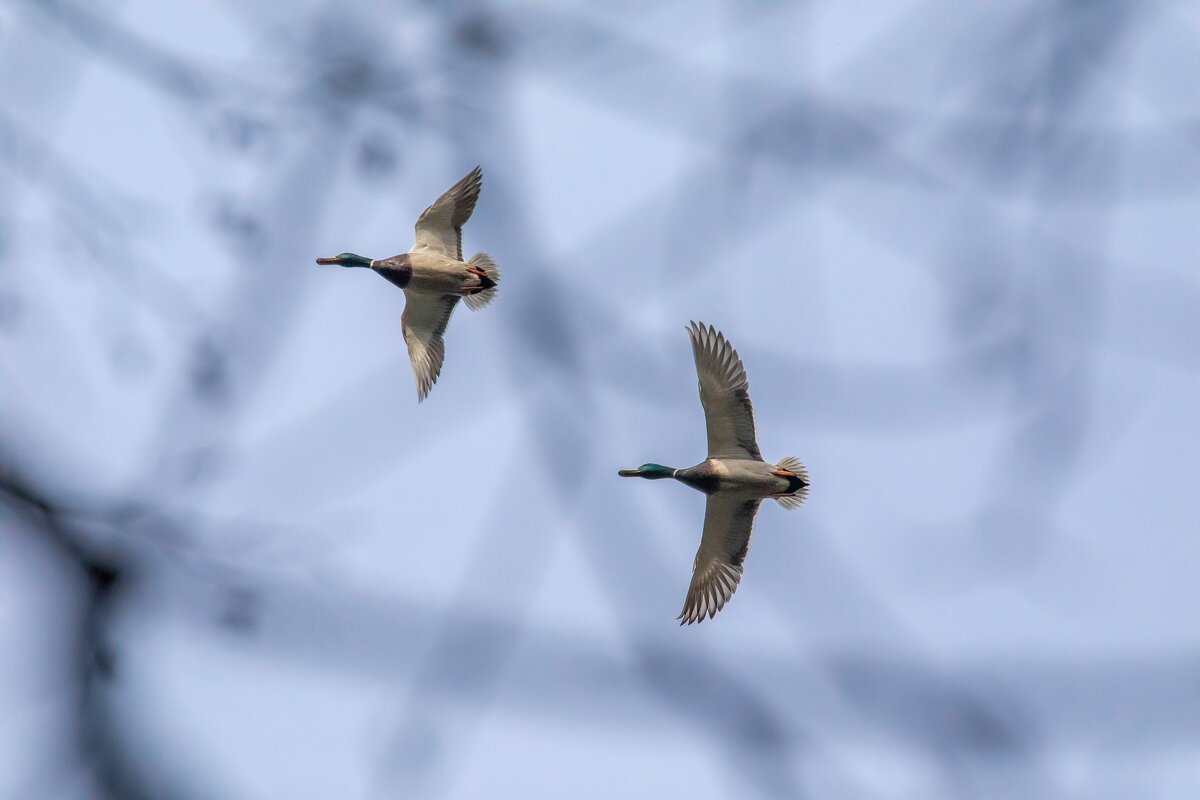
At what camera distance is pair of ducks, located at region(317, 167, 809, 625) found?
42.8 feet

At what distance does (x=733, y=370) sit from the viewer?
13.0 m

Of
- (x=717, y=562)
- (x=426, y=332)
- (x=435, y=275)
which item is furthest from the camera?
(x=426, y=332)

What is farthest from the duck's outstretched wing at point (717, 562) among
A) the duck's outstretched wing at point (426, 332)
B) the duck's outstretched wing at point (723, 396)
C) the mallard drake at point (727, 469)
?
the duck's outstretched wing at point (426, 332)

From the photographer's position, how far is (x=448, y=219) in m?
15.1

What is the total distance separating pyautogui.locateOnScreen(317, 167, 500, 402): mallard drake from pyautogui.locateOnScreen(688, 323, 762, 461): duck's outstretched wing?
3.30m

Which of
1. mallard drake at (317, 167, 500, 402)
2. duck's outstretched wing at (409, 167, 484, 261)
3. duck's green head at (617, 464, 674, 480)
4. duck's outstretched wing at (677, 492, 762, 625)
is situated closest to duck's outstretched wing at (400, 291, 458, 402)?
mallard drake at (317, 167, 500, 402)

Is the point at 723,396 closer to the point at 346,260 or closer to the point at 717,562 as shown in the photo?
the point at 717,562

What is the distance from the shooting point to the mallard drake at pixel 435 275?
14.9 metres

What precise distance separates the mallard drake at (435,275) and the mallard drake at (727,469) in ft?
10.8

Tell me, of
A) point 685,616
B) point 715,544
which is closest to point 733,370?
point 715,544

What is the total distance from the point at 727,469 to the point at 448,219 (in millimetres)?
4882

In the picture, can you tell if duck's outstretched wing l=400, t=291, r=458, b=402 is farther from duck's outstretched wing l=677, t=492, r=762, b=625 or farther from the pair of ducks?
duck's outstretched wing l=677, t=492, r=762, b=625

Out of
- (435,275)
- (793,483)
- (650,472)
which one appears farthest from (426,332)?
(793,483)

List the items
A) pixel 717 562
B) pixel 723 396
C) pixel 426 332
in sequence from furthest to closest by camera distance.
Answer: pixel 426 332 < pixel 717 562 < pixel 723 396
